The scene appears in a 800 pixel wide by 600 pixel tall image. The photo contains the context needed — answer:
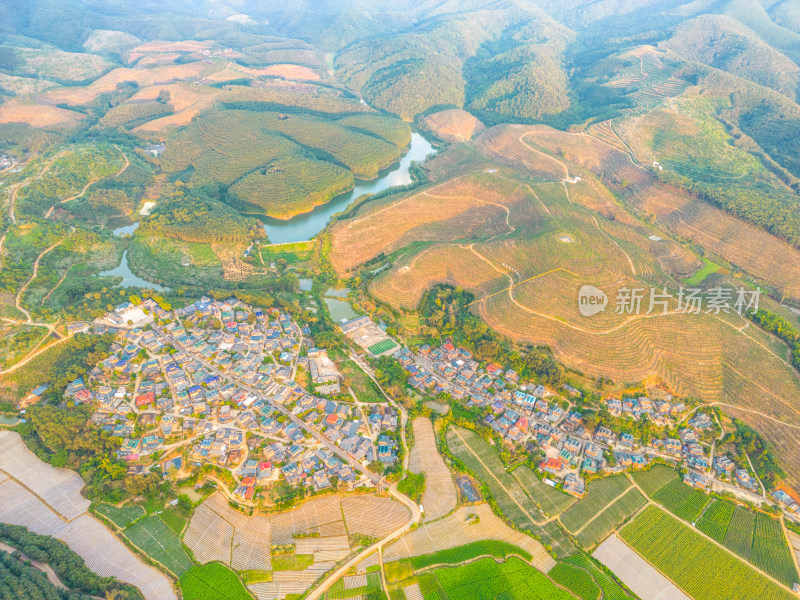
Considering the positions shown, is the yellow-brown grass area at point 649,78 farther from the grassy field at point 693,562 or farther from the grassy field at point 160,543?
the grassy field at point 160,543

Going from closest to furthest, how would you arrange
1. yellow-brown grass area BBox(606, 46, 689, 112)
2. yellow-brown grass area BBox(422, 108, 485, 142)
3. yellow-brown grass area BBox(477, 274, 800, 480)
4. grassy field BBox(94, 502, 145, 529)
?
grassy field BBox(94, 502, 145, 529), yellow-brown grass area BBox(477, 274, 800, 480), yellow-brown grass area BBox(606, 46, 689, 112), yellow-brown grass area BBox(422, 108, 485, 142)

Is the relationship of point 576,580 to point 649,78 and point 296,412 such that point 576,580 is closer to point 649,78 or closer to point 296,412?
point 296,412

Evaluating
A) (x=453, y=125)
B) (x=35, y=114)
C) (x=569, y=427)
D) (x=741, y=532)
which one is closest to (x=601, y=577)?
(x=741, y=532)

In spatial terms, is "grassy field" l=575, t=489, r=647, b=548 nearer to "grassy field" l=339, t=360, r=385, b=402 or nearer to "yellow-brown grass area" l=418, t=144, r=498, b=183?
"grassy field" l=339, t=360, r=385, b=402

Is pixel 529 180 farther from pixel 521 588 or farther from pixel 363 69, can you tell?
pixel 363 69

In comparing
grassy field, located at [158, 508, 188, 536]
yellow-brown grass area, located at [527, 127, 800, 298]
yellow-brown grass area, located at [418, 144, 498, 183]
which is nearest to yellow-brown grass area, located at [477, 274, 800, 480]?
yellow-brown grass area, located at [527, 127, 800, 298]
